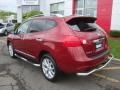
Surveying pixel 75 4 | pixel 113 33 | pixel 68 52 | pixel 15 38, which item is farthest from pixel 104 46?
pixel 75 4

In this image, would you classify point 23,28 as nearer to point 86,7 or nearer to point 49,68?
point 49,68

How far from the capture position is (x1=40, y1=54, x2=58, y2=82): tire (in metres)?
5.45

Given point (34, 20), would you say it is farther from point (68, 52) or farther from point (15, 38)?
point (68, 52)

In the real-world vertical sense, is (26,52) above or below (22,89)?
above

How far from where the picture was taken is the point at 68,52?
4914mm

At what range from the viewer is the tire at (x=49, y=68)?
5.45m

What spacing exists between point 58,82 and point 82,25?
64.3 inches

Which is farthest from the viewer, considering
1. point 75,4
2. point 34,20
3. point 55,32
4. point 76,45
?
point 75,4

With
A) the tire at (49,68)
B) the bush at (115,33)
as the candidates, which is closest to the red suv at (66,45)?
the tire at (49,68)

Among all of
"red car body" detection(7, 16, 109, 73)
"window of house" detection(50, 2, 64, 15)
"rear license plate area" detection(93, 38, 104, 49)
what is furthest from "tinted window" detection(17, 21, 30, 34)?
"window of house" detection(50, 2, 64, 15)

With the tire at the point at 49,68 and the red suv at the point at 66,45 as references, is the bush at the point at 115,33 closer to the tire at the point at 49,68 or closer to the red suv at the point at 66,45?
the red suv at the point at 66,45

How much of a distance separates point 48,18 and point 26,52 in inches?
59.2

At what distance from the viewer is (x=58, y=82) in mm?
5590

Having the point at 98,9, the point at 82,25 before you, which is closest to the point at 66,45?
the point at 82,25
